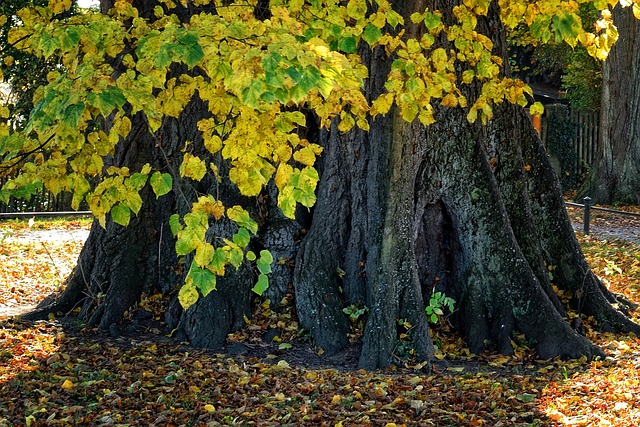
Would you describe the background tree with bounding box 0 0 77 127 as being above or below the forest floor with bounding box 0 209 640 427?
above

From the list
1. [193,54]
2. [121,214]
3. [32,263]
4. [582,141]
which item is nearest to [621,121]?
[582,141]

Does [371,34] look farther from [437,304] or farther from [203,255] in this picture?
[437,304]

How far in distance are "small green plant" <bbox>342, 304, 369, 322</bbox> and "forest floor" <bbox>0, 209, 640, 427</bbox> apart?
0.64 feet

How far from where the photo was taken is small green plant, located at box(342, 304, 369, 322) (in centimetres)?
735

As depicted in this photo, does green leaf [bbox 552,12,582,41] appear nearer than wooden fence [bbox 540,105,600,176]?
Yes

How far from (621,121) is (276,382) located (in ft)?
50.3

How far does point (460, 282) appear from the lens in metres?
7.76

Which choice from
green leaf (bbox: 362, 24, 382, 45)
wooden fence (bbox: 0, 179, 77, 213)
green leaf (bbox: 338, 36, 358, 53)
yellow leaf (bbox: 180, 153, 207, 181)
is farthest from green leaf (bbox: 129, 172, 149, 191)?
wooden fence (bbox: 0, 179, 77, 213)

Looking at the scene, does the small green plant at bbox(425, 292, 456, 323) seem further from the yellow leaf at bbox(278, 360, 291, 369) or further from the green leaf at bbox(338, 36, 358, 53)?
the green leaf at bbox(338, 36, 358, 53)

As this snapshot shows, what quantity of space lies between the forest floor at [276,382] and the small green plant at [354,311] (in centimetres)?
20

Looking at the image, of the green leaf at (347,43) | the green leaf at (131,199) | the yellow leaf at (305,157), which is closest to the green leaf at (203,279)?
the green leaf at (131,199)

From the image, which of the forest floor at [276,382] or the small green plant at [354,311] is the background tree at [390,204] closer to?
the small green plant at [354,311]

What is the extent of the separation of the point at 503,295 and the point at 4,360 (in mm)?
4209

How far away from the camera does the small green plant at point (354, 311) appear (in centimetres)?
735
